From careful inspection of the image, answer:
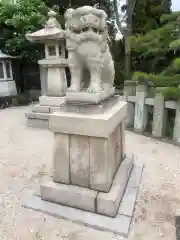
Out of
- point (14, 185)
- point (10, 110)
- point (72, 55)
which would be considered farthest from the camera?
point (10, 110)

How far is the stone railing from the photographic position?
3440 millimetres

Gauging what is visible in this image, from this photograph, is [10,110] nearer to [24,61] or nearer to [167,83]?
[24,61]

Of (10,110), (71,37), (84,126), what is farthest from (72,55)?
(10,110)

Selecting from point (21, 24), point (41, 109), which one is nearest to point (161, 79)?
point (41, 109)

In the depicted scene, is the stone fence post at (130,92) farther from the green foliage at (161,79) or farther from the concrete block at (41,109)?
the concrete block at (41,109)

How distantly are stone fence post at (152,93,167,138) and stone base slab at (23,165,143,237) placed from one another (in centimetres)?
184

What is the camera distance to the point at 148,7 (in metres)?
7.10

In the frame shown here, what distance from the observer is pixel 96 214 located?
1.77 m

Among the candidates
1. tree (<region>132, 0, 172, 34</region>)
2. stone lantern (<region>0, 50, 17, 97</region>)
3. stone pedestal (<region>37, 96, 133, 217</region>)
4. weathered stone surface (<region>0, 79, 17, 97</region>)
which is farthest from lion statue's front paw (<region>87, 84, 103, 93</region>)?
weathered stone surface (<region>0, 79, 17, 97</region>)

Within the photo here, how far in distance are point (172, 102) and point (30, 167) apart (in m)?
2.45

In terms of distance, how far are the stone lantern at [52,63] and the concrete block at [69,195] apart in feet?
8.71

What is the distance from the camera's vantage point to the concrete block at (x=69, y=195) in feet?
5.89

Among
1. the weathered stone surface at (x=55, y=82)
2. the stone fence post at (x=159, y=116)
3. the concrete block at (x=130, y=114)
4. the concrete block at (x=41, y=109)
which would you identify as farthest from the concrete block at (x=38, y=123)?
the stone fence post at (x=159, y=116)

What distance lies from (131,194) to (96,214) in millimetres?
446
